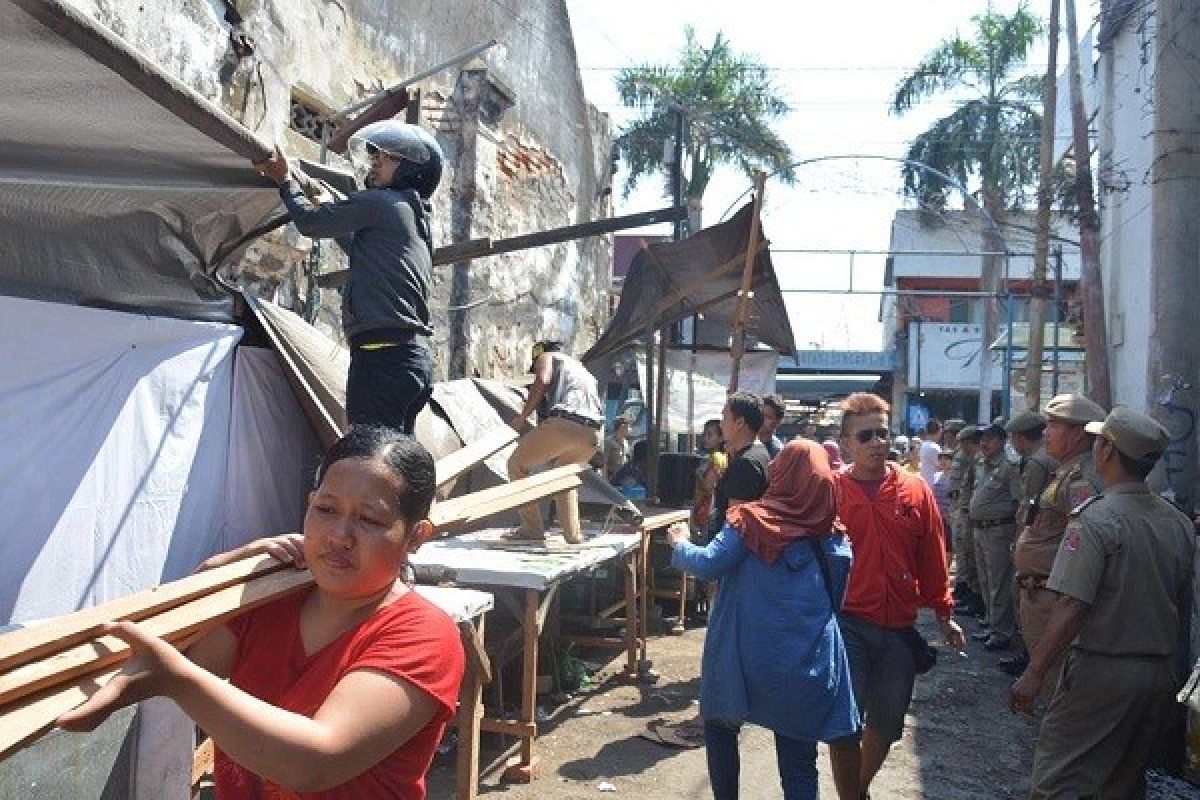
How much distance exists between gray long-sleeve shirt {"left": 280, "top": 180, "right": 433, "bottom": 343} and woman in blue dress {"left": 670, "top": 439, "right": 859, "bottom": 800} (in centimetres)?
140

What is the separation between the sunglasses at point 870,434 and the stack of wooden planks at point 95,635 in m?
3.12

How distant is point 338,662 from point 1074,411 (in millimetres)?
4758

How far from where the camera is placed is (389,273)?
3.74 metres

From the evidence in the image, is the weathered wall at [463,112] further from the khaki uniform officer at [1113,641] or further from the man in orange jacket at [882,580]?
the khaki uniform officer at [1113,641]

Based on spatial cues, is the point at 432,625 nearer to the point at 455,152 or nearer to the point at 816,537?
the point at 816,537

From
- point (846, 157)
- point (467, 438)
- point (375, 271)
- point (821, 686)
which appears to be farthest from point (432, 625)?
point (846, 157)

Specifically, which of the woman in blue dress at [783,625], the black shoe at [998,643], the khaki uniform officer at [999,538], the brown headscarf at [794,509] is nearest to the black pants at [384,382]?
the woman in blue dress at [783,625]

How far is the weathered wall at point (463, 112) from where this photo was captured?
6.84m

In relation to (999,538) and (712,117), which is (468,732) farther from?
(712,117)

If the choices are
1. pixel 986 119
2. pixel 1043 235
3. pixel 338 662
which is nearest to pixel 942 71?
pixel 986 119

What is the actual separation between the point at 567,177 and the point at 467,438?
7120mm

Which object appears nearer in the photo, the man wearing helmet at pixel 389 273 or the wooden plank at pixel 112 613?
the wooden plank at pixel 112 613

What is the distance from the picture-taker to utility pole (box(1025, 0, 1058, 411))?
1611cm

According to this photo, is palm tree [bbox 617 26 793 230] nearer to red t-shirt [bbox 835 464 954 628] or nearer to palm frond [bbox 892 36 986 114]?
palm frond [bbox 892 36 986 114]
